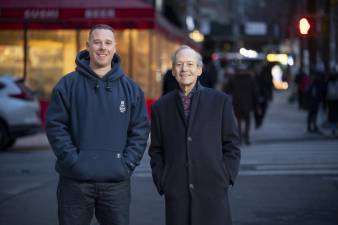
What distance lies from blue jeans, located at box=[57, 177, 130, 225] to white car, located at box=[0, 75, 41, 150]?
1234 cm

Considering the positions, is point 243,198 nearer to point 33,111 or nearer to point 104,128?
point 104,128

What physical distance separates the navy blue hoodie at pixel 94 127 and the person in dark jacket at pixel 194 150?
0.69ft

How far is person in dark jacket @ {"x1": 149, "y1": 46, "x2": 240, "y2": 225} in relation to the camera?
17.9ft

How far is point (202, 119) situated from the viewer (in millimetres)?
5449

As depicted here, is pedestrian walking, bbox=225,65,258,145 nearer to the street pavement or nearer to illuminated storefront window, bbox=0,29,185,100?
the street pavement

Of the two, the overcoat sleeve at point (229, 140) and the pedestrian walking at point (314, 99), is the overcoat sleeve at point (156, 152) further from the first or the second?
the pedestrian walking at point (314, 99)

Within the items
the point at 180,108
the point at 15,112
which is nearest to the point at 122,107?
the point at 180,108

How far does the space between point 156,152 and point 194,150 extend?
0.96 ft

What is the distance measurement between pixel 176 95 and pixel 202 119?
9.5 inches

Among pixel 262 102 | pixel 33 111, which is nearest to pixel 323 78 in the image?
pixel 262 102

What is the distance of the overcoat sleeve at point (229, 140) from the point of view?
5520 mm

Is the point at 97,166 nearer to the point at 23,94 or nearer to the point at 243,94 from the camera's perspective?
the point at 23,94

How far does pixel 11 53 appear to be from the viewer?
84.4 ft

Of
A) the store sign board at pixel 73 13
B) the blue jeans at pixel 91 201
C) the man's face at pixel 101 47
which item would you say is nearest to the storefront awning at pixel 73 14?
the store sign board at pixel 73 13
